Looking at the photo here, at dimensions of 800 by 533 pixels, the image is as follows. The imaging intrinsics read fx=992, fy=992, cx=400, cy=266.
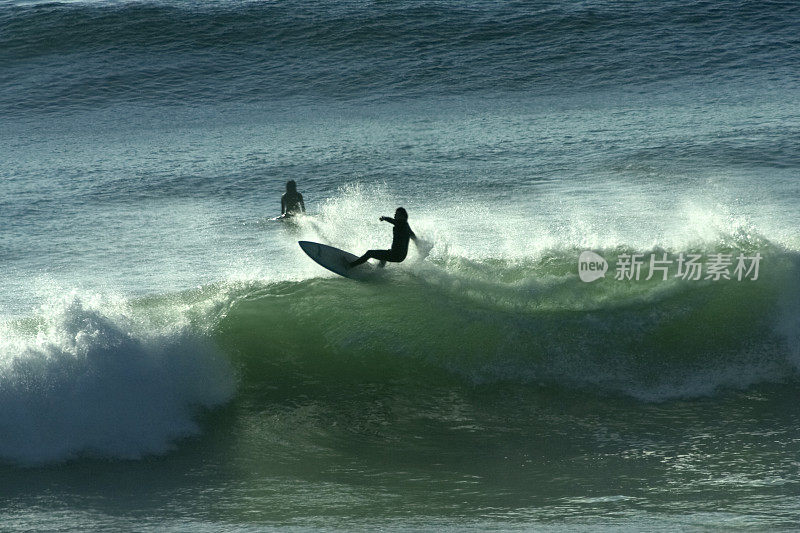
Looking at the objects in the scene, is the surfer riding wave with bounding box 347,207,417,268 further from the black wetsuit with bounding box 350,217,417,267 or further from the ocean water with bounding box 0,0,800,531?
the ocean water with bounding box 0,0,800,531

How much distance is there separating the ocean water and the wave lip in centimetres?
3

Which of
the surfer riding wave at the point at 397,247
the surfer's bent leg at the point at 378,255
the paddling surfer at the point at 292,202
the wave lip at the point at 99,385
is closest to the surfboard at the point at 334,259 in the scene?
the surfer riding wave at the point at 397,247

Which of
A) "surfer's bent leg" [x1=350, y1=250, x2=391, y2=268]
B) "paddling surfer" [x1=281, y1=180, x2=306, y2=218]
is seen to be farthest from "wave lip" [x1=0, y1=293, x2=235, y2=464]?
"paddling surfer" [x1=281, y1=180, x2=306, y2=218]

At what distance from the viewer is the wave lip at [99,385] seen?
9188 mm

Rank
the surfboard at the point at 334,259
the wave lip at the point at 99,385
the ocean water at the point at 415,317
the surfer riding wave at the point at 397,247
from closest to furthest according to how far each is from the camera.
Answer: the ocean water at the point at 415,317 < the wave lip at the point at 99,385 < the surfer riding wave at the point at 397,247 < the surfboard at the point at 334,259

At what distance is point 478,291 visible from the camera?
37.6ft

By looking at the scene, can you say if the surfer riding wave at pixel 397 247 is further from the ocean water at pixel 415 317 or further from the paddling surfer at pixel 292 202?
the paddling surfer at pixel 292 202

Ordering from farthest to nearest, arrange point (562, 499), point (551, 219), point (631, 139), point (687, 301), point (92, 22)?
1. point (92, 22)
2. point (631, 139)
3. point (551, 219)
4. point (687, 301)
5. point (562, 499)

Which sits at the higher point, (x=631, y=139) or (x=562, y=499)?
(x=631, y=139)

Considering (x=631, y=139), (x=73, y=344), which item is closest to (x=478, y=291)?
(x=73, y=344)

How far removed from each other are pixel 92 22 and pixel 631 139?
17754 mm

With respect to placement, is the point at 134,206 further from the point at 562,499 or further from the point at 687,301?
the point at 562,499

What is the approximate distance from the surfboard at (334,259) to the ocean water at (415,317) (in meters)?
0.17

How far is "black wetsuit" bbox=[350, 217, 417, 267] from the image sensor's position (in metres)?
11.3
